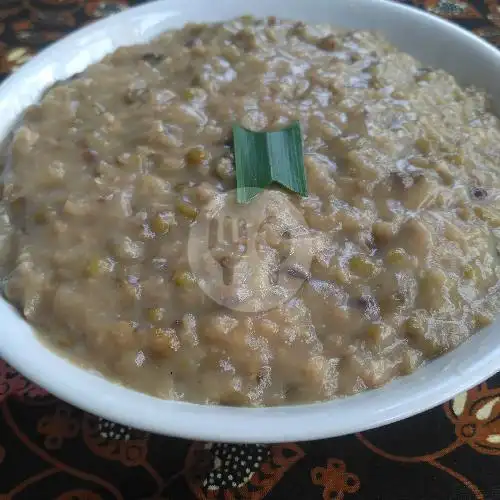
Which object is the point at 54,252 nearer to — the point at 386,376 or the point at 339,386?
the point at 339,386

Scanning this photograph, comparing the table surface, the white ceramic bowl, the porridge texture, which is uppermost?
the porridge texture

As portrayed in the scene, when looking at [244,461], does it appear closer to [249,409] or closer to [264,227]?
[249,409]

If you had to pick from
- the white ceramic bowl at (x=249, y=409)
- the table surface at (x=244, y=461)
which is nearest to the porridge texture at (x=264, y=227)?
the white ceramic bowl at (x=249, y=409)

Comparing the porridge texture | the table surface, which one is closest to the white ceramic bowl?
the porridge texture

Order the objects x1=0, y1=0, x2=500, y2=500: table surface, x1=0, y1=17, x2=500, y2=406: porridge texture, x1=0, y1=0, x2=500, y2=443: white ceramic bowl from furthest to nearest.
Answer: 1. x1=0, y1=0, x2=500, y2=500: table surface
2. x1=0, y1=17, x2=500, y2=406: porridge texture
3. x1=0, y1=0, x2=500, y2=443: white ceramic bowl

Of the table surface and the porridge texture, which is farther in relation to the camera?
the table surface

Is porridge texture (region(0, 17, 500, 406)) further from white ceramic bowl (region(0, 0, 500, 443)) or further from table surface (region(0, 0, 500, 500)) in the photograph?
table surface (region(0, 0, 500, 500))

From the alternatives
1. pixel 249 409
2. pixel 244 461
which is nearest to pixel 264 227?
pixel 249 409
